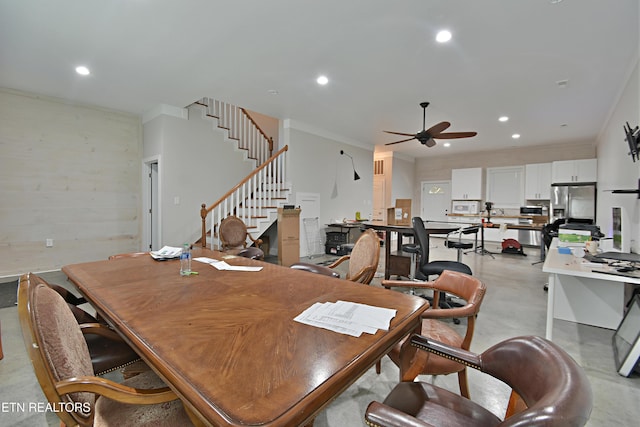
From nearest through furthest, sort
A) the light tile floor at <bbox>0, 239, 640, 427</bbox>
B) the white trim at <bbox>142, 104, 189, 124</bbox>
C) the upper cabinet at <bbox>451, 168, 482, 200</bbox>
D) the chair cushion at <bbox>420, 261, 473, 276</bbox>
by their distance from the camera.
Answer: the light tile floor at <bbox>0, 239, 640, 427</bbox>, the chair cushion at <bbox>420, 261, 473, 276</bbox>, the white trim at <bbox>142, 104, 189, 124</bbox>, the upper cabinet at <bbox>451, 168, 482, 200</bbox>

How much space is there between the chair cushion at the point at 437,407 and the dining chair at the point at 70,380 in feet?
2.58

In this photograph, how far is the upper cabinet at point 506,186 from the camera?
877 cm

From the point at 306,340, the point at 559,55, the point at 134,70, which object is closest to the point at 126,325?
the point at 306,340

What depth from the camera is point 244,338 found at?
99 cm

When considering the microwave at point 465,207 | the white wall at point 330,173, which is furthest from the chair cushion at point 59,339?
the microwave at point 465,207

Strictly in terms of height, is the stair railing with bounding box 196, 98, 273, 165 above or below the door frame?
above

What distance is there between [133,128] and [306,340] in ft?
20.5

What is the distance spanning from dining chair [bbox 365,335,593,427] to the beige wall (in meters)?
5.96

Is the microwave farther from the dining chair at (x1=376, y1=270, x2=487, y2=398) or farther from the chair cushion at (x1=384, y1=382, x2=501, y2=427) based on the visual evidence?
the chair cushion at (x1=384, y1=382, x2=501, y2=427)

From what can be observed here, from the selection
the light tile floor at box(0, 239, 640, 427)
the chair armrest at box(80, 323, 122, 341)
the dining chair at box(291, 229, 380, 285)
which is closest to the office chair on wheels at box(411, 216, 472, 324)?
the light tile floor at box(0, 239, 640, 427)

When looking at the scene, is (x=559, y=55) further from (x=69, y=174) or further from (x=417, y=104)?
(x=69, y=174)

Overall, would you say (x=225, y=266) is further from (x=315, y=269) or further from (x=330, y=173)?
(x=330, y=173)

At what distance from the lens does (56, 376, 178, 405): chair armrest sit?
82 centimetres

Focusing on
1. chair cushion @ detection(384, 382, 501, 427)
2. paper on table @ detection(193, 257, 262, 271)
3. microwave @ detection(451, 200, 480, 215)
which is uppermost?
microwave @ detection(451, 200, 480, 215)
